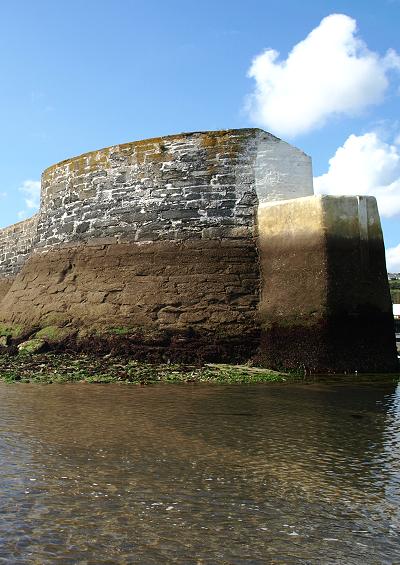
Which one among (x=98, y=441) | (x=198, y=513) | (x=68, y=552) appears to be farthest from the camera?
(x=98, y=441)

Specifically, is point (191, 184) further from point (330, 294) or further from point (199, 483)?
point (199, 483)

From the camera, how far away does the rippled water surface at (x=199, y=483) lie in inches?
64.5

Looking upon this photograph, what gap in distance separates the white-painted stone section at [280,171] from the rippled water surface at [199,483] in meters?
4.38

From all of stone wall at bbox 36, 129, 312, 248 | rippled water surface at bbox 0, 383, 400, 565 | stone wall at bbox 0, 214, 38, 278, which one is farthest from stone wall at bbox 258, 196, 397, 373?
stone wall at bbox 0, 214, 38, 278

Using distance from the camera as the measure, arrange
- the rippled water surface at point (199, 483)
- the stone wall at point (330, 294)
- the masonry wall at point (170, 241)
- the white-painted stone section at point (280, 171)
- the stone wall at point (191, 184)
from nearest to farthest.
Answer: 1. the rippled water surface at point (199, 483)
2. the stone wall at point (330, 294)
3. the masonry wall at point (170, 241)
4. the stone wall at point (191, 184)
5. the white-painted stone section at point (280, 171)

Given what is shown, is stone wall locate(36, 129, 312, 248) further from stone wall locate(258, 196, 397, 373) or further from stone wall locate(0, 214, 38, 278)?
stone wall locate(0, 214, 38, 278)

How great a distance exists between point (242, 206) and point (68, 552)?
258 inches

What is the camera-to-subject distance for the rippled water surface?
164 centimetres

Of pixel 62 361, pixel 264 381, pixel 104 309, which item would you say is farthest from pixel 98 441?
pixel 104 309

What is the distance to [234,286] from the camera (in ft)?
24.3

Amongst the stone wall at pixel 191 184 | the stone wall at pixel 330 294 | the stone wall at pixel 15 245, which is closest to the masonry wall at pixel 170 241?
the stone wall at pixel 191 184

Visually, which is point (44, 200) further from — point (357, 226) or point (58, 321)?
point (357, 226)

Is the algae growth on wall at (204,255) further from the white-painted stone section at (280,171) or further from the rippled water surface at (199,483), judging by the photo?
the rippled water surface at (199,483)

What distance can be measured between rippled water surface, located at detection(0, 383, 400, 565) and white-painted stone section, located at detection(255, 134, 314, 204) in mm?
4376
